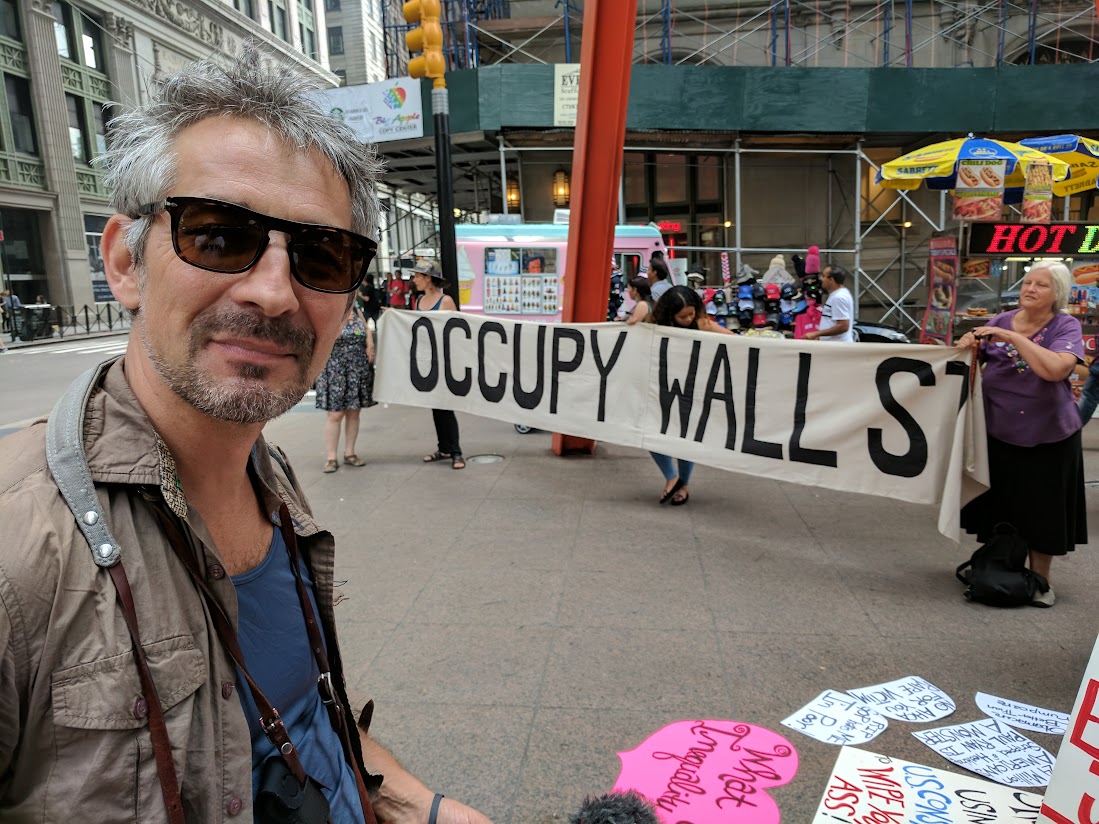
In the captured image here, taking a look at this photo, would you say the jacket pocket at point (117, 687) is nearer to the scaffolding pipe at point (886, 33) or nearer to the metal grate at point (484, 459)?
the metal grate at point (484, 459)

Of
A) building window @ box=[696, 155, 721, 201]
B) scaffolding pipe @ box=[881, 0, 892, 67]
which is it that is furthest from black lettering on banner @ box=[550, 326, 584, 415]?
scaffolding pipe @ box=[881, 0, 892, 67]

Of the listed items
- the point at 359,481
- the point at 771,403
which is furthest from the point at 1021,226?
the point at 359,481

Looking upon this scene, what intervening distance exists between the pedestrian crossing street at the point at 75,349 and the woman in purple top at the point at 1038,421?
72.2 feet

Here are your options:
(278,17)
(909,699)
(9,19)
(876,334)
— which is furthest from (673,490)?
(278,17)

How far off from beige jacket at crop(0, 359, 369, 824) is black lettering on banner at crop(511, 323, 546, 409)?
5.29 meters

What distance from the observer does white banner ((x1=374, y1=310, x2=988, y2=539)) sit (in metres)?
4.50

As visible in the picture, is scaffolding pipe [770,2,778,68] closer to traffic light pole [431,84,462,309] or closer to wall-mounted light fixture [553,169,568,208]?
wall-mounted light fixture [553,169,568,208]

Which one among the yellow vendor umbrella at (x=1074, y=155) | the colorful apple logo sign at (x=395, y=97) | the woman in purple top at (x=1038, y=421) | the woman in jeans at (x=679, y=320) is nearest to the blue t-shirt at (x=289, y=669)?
the woman in purple top at (x=1038, y=421)

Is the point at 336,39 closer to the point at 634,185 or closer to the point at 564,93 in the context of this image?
the point at 634,185

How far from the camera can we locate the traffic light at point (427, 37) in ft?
23.6

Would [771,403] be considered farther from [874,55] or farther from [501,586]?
[874,55]

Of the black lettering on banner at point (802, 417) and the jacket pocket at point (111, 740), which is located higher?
the jacket pocket at point (111, 740)

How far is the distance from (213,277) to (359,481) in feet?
19.2

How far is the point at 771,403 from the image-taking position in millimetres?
5160
